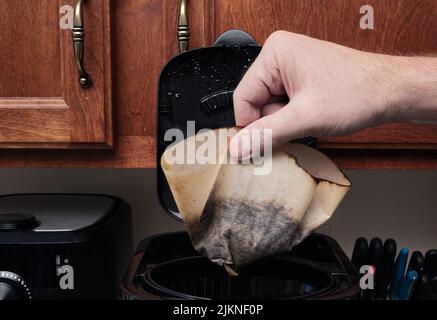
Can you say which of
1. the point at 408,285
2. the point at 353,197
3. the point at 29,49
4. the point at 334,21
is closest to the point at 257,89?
the point at 334,21

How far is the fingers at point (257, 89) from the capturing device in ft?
1.86

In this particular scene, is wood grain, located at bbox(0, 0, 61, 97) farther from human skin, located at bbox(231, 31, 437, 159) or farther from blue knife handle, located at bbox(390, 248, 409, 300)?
blue knife handle, located at bbox(390, 248, 409, 300)

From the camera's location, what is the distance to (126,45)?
2.36ft

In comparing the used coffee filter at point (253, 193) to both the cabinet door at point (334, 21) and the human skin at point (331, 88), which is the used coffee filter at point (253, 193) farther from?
the cabinet door at point (334, 21)

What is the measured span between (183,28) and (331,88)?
0.25m

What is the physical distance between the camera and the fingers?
0.57 metres

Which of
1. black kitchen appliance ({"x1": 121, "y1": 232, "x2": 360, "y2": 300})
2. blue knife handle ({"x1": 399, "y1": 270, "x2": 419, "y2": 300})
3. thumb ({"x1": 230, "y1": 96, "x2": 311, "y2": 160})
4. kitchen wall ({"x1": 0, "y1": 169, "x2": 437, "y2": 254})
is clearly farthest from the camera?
kitchen wall ({"x1": 0, "y1": 169, "x2": 437, "y2": 254})

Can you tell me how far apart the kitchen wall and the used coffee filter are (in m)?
0.48

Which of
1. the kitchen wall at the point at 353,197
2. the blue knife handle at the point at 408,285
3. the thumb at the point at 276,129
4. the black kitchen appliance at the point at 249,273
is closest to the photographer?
the thumb at the point at 276,129

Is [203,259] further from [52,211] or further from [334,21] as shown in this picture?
[334,21]

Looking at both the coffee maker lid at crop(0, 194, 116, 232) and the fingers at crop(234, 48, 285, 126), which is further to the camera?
the coffee maker lid at crop(0, 194, 116, 232)

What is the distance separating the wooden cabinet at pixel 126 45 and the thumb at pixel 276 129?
22cm

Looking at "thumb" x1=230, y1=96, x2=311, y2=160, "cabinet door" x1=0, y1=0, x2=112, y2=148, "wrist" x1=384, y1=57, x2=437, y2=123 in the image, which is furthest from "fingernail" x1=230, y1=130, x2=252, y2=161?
"cabinet door" x1=0, y1=0, x2=112, y2=148

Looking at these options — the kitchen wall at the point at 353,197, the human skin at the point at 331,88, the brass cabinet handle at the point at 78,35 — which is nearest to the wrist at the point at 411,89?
the human skin at the point at 331,88
